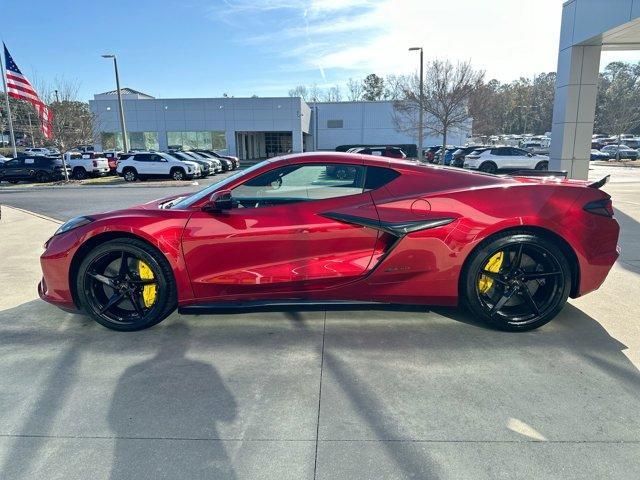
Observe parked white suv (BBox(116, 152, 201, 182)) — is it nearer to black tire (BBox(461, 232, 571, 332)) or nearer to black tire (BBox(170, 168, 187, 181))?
black tire (BBox(170, 168, 187, 181))

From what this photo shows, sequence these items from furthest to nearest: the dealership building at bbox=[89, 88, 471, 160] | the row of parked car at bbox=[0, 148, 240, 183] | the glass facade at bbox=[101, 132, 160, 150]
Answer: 1. the glass facade at bbox=[101, 132, 160, 150]
2. the dealership building at bbox=[89, 88, 471, 160]
3. the row of parked car at bbox=[0, 148, 240, 183]

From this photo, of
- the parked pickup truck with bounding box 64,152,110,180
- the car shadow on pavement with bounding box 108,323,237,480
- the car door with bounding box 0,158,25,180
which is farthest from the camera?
the parked pickup truck with bounding box 64,152,110,180

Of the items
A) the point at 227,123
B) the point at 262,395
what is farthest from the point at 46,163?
the point at 262,395

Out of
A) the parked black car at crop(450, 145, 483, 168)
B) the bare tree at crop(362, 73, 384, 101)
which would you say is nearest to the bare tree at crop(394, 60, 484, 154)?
the parked black car at crop(450, 145, 483, 168)

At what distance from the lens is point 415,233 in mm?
3391

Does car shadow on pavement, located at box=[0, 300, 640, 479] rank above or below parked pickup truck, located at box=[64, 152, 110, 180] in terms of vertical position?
below

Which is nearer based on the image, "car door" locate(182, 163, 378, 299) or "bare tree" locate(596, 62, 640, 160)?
"car door" locate(182, 163, 378, 299)

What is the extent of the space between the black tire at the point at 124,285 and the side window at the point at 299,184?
873 mm

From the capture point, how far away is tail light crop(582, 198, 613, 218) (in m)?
3.46

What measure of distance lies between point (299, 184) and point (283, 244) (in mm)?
551

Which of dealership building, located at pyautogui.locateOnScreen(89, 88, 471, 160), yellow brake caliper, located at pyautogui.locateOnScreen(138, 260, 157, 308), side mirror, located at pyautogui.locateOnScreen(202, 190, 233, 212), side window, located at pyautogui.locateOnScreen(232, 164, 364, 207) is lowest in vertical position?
yellow brake caliper, located at pyautogui.locateOnScreen(138, 260, 157, 308)

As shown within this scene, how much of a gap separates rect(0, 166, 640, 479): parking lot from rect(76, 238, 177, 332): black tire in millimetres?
166

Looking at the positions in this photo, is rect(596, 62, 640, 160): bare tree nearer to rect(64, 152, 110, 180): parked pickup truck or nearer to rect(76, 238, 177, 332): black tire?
rect(64, 152, 110, 180): parked pickup truck

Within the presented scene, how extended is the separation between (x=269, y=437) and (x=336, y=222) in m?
1.65
